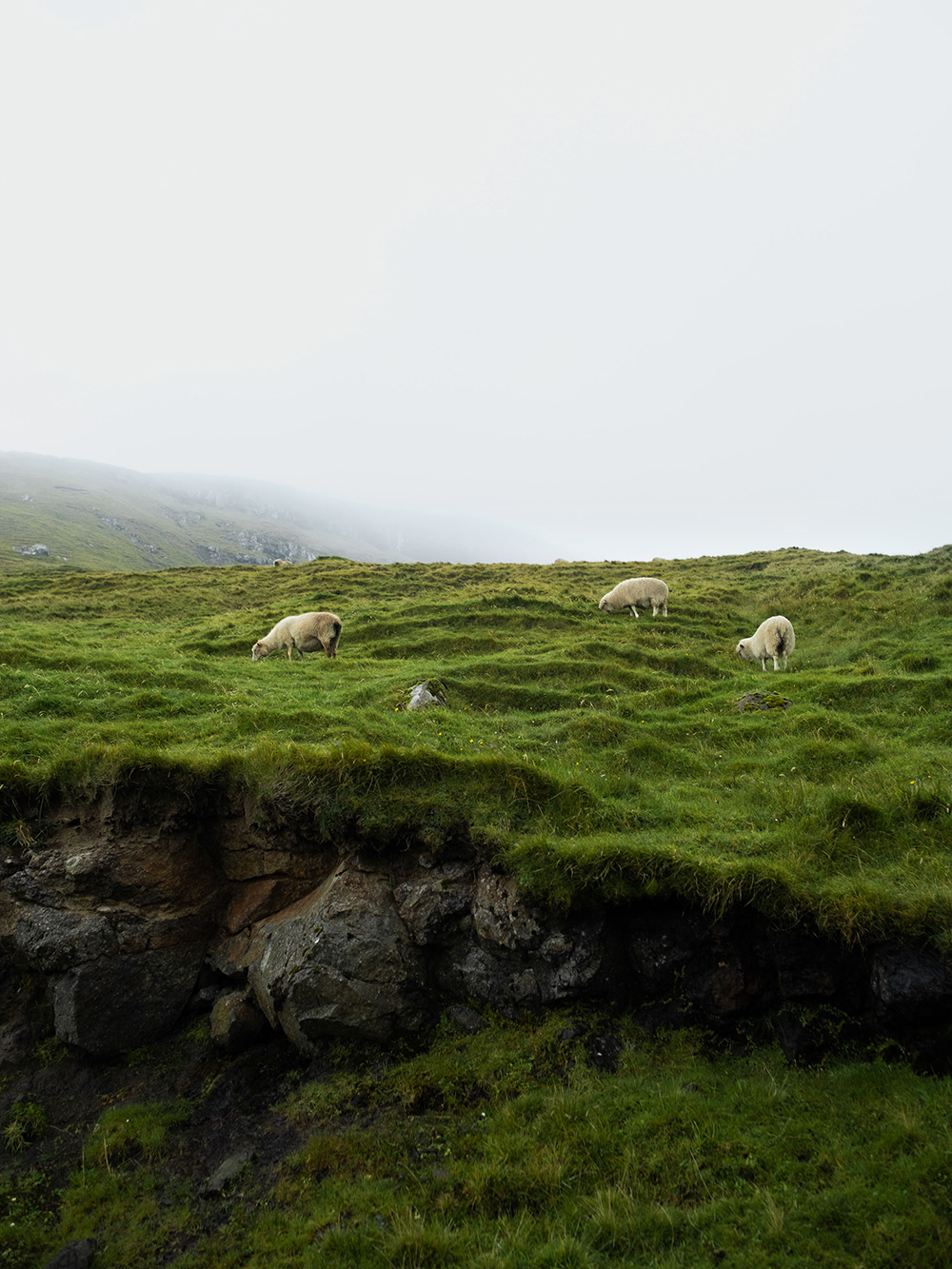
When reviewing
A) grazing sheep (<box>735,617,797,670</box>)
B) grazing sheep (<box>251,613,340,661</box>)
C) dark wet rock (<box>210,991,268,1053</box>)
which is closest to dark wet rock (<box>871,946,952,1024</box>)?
dark wet rock (<box>210,991,268,1053</box>)

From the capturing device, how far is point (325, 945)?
358 inches

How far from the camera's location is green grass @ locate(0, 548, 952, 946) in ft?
28.8

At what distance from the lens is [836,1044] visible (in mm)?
7301

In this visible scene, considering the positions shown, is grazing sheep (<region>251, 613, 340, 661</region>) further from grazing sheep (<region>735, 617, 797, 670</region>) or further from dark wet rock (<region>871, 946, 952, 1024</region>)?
Result: dark wet rock (<region>871, 946, 952, 1024</region>)

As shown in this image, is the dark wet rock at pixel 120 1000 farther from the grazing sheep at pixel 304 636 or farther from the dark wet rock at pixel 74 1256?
the grazing sheep at pixel 304 636

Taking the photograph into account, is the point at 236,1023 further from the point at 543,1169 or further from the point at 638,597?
the point at 638,597

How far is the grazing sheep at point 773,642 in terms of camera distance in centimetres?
2005

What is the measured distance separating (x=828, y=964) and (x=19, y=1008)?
12.3m

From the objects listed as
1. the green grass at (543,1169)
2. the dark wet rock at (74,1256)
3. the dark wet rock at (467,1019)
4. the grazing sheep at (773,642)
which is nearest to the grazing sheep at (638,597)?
the grazing sheep at (773,642)

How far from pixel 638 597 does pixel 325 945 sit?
22.7 m

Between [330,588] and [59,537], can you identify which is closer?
[330,588]

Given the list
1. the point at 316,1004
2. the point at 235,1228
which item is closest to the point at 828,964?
the point at 316,1004

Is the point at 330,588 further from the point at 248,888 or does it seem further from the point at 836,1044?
the point at 836,1044

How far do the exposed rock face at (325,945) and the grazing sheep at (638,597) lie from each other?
20.2 meters
